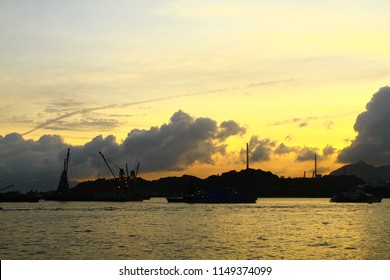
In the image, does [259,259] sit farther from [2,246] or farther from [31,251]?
[2,246]

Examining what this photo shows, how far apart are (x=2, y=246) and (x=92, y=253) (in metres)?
13.6

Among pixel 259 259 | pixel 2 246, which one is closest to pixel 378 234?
pixel 259 259

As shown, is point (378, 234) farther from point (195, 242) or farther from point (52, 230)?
point (52, 230)

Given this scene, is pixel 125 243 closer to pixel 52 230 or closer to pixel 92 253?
pixel 92 253

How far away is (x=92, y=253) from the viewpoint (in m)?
61.7

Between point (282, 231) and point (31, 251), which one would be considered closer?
point (31, 251)
